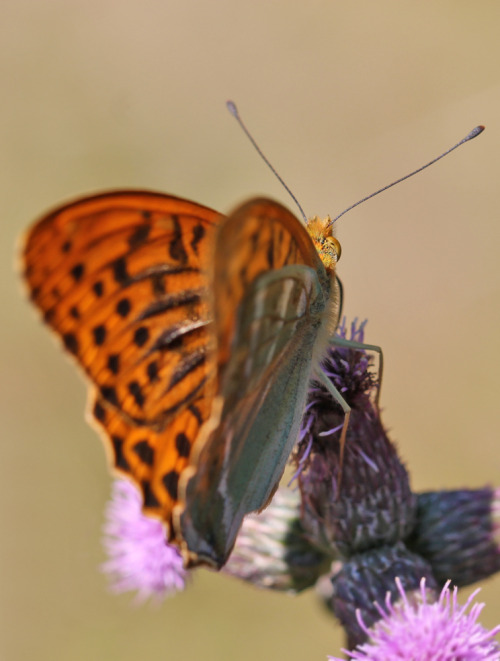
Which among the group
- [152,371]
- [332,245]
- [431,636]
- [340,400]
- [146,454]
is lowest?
[431,636]

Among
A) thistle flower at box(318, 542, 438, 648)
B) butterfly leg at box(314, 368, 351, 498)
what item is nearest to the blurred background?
thistle flower at box(318, 542, 438, 648)

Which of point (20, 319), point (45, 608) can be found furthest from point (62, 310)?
point (20, 319)

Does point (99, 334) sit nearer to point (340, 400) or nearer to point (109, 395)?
point (109, 395)

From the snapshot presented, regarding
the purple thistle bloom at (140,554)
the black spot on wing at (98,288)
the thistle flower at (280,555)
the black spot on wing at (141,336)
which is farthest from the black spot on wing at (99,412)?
the purple thistle bloom at (140,554)

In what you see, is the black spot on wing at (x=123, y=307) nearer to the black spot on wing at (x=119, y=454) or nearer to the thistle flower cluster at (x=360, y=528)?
the black spot on wing at (x=119, y=454)

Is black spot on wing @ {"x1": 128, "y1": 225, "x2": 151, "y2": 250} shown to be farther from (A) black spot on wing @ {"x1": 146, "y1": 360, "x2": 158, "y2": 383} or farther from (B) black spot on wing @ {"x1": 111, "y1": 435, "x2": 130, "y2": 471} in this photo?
(B) black spot on wing @ {"x1": 111, "y1": 435, "x2": 130, "y2": 471}

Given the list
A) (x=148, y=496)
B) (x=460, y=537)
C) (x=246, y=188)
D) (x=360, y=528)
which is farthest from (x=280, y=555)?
(x=246, y=188)

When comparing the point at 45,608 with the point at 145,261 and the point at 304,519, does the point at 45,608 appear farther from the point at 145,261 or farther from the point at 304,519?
the point at 145,261
